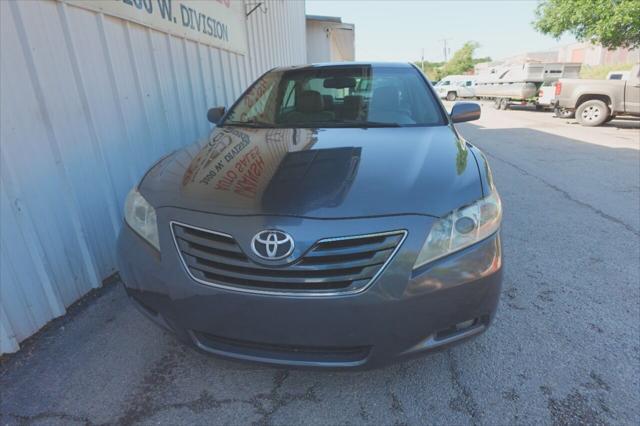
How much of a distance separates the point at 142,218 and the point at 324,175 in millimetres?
881

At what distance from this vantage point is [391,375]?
1882mm

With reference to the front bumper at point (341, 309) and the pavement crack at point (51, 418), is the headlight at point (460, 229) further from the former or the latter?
the pavement crack at point (51, 418)

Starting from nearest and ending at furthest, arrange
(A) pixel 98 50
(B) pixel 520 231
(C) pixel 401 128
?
1. (C) pixel 401 128
2. (A) pixel 98 50
3. (B) pixel 520 231

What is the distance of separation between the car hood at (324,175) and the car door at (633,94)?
35.8 ft

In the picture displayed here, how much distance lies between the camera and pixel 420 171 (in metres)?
1.74

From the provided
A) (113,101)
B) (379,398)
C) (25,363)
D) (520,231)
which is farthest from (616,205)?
(25,363)

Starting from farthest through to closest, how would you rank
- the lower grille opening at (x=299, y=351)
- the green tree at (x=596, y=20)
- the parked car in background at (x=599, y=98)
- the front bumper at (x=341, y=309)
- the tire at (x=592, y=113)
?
the green tree at (x=596, y=20), the tire at (x=592, y=113), the parked car in background at (x=599, y=98), the lower grille opening at (x=299, y=351), the front bumper at (x=341, y=309)

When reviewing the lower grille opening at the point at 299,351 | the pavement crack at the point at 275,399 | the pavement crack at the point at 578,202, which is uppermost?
the lower grille opening at the point at 299,351

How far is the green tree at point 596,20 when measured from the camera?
1116cm

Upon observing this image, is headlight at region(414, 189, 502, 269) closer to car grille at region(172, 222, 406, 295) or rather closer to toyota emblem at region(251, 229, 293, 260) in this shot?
car grille at region(172, 222, 406, 295)

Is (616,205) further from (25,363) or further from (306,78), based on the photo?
(25,363)

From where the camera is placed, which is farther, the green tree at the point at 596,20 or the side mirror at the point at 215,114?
the green tree at the point at 596,20

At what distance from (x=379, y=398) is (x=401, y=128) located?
5.25 ft

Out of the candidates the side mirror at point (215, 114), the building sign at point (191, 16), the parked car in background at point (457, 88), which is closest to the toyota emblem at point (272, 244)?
the side mirror at point (215, 114)
